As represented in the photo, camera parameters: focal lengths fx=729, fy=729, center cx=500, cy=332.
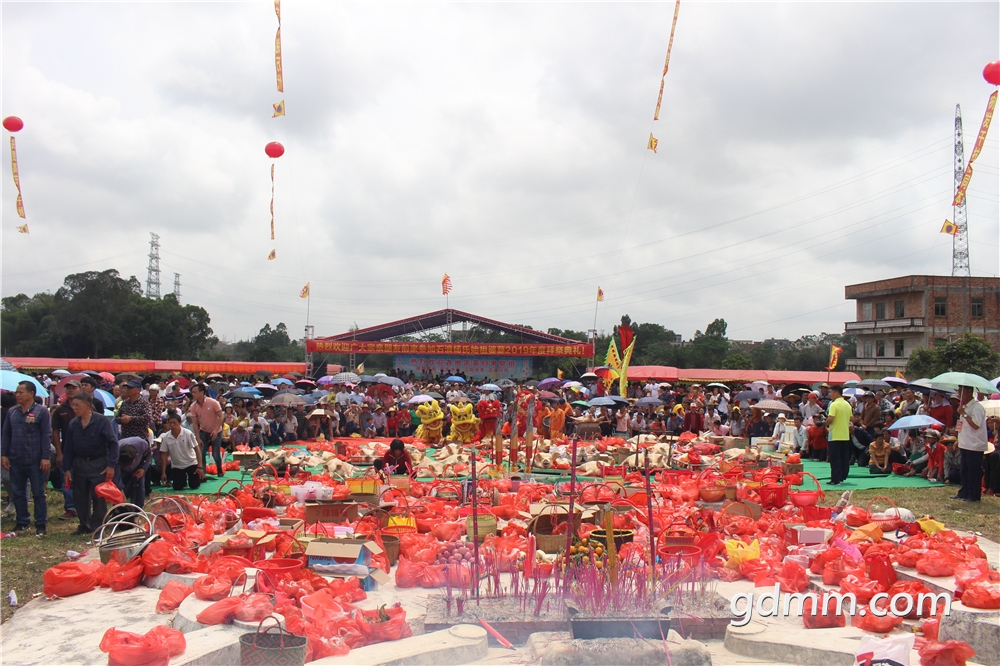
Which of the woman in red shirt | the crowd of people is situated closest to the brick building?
the crowd of people

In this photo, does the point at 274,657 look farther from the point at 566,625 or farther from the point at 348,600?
the point at 566,625

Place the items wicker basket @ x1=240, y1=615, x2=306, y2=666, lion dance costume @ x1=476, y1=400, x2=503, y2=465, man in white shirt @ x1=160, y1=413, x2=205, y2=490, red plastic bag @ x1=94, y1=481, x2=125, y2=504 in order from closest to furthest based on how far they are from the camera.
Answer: wicker basket @ x1=240, y1=615, x2=306, y2=666 < red plastic bag @ x1=94, y1=481, x2=125, y2=504 < man in white shirt @ x1=160, y1=413, x2=205, y2=490 < lion dance costume @ x1=476, y1=400, x2=503, y2=465

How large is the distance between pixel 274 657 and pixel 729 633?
8.61 ft

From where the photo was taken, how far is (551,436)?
49.2 feet

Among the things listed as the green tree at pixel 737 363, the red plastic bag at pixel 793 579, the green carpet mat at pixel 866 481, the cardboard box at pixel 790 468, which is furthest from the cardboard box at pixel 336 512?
the green tree at pixel 737 363

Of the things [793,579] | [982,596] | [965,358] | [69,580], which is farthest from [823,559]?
[965,358]

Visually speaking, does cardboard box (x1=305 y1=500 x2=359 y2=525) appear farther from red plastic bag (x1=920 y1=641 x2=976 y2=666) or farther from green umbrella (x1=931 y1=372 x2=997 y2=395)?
green umbrella (x1=931 y1=372 x2=997 y2=395)

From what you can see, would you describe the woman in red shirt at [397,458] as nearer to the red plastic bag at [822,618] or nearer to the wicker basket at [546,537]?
the wicker basket at [546,537]

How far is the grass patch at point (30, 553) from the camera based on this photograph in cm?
532

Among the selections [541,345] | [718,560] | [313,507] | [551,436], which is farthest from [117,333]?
[718,560]

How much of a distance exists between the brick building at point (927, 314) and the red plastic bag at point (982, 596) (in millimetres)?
36317

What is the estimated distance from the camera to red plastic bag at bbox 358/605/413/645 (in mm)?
4320

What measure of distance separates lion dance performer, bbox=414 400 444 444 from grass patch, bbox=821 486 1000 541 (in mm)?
7711

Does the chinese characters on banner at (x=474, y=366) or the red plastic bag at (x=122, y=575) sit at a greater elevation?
the chinese characters on banner at (x=474, y=366)
